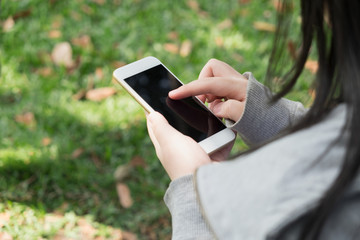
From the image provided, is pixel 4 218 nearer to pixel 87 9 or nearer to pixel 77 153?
pixel 77 153

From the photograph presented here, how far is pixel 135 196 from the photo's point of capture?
1968 millimetres

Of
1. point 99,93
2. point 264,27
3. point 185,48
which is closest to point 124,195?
point 99,93

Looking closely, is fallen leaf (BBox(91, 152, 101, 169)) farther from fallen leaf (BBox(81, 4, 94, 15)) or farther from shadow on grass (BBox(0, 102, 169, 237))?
fallen leaf (BBox(81, 4, 94, 15))

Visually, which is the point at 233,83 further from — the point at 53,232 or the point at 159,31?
the point at 159,31

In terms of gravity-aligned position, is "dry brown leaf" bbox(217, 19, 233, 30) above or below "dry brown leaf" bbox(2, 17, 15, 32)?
above

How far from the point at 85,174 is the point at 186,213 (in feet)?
3.10

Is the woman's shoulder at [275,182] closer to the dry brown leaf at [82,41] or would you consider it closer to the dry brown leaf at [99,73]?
the dry brown leaf at [99,73]

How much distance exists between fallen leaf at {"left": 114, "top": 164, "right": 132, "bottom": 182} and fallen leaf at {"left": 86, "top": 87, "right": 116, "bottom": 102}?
1.27 ft

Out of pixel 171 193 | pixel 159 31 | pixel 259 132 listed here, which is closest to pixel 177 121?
pixel 259 132

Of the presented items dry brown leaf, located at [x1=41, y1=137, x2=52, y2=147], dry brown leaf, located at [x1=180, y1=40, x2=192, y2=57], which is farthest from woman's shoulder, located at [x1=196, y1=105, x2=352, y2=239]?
dry brown leaf, located at [x1=180, y1=40, x2=192, y2=57]

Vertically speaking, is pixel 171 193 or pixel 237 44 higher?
pixel 171 193

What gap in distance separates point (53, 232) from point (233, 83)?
828mm

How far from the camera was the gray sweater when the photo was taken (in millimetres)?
836

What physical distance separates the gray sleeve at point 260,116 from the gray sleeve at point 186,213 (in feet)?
1.03
